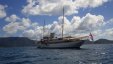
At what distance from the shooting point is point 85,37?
495ft

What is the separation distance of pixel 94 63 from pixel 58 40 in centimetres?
10563

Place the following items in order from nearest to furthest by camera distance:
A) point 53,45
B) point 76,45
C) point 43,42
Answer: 1. point 76,45
2. point 53,45
3. point 43,42

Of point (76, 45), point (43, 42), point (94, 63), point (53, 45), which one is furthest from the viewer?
point (43, 42)

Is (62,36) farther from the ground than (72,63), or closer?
farther from the ground

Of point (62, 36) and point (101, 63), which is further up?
point (62, 36)

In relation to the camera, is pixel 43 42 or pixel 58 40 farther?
pixel 43 42

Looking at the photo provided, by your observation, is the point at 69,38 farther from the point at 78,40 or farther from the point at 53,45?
the point at 53,45

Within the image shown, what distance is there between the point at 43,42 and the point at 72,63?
13266cm

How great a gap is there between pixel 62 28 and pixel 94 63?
109 meters

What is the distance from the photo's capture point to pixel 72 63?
5019 cm

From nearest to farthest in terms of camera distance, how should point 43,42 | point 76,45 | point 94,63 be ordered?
point 94,63, point 76,45, point 43,42

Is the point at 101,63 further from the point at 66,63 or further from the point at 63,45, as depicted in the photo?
the point at 63,45

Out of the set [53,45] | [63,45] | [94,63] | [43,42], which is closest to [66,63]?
[94,63]

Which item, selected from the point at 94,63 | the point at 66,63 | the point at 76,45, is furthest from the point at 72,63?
the point at 76,45
